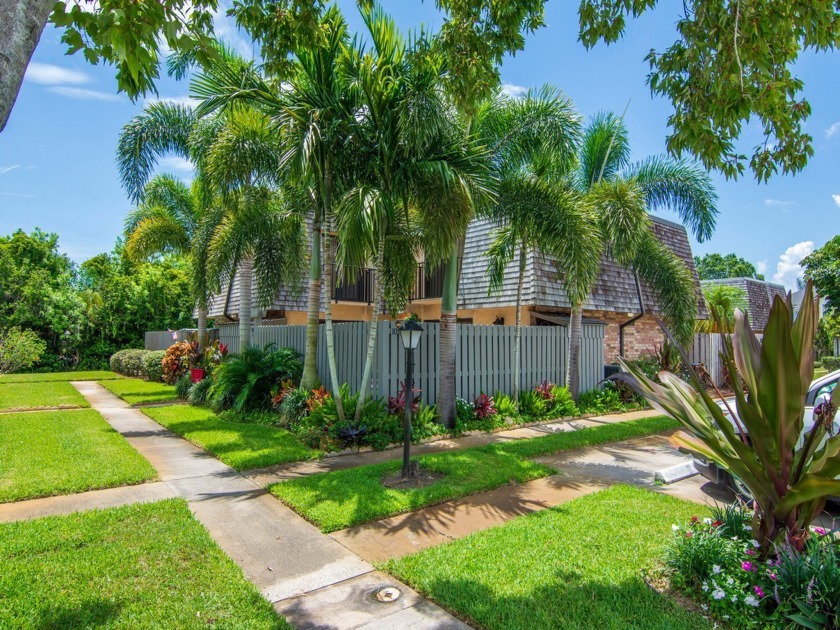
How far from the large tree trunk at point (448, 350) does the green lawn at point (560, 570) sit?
13.9ft

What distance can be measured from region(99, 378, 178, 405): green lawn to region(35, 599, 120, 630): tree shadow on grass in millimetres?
10937

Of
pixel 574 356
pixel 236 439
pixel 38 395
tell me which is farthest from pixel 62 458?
pixel 574 356

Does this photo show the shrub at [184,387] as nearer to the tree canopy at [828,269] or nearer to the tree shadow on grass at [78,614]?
the tree shadow on grass at [78,614]

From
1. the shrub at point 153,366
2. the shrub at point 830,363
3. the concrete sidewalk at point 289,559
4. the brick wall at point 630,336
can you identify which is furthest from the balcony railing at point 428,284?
Answer: the shrub at point 830,363

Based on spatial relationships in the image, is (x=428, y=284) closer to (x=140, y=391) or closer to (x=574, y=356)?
(x=574, y=356)

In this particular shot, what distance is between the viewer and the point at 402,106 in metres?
7.37

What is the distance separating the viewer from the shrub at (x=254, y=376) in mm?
10673

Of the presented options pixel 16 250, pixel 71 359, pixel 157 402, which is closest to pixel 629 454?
pixel 157 402

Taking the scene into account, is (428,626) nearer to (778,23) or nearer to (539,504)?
(539,504)

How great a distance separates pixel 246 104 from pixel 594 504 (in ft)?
26.5

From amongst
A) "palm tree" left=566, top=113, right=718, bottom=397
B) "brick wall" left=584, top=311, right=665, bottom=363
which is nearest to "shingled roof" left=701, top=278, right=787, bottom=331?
"brick wall" left=584, top=311, right=665, bottom=363

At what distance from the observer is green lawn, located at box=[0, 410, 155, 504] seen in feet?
19.3

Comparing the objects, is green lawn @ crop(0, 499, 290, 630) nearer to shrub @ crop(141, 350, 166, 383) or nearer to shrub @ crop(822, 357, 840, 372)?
shrub @ crop(141, 350, 166, 383)

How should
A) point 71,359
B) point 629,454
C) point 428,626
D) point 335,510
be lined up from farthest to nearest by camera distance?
point 71,359 < point 629,454 < point 335,510 < point 428,626
